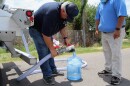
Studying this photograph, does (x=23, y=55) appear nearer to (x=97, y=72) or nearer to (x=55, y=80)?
(x=55, y=80)

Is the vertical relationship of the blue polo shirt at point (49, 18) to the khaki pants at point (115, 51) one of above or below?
above

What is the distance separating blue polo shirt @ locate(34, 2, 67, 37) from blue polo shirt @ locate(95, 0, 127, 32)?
874mm

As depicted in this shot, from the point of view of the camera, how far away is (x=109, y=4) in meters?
5.64

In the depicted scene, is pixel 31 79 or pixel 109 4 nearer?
pixel 109 4

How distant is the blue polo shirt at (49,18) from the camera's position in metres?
4.97

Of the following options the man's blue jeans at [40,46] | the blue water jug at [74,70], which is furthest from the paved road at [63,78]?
the man's blue jeans at [40,46]

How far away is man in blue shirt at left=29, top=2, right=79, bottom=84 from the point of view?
4.96 meters

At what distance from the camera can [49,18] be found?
498 cm

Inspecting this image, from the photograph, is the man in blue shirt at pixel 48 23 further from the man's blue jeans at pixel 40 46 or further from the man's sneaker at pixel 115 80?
the man's sneaker at pixel 115 80

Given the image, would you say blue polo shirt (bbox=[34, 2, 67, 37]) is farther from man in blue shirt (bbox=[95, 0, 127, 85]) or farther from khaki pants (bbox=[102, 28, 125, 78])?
khaki pants (bbox=[102, 28, 125, 78])

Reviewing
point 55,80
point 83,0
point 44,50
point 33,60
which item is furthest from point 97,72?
point 83,0

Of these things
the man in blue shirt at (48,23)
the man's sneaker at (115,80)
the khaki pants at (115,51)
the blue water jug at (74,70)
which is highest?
the man in blue shirt at (48,23)

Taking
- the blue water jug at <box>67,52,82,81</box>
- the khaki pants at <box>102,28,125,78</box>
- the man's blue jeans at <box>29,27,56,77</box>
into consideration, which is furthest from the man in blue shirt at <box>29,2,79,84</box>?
the khaki pants at <box>102,28,125,78</box>

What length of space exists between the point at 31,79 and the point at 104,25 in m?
1.84
